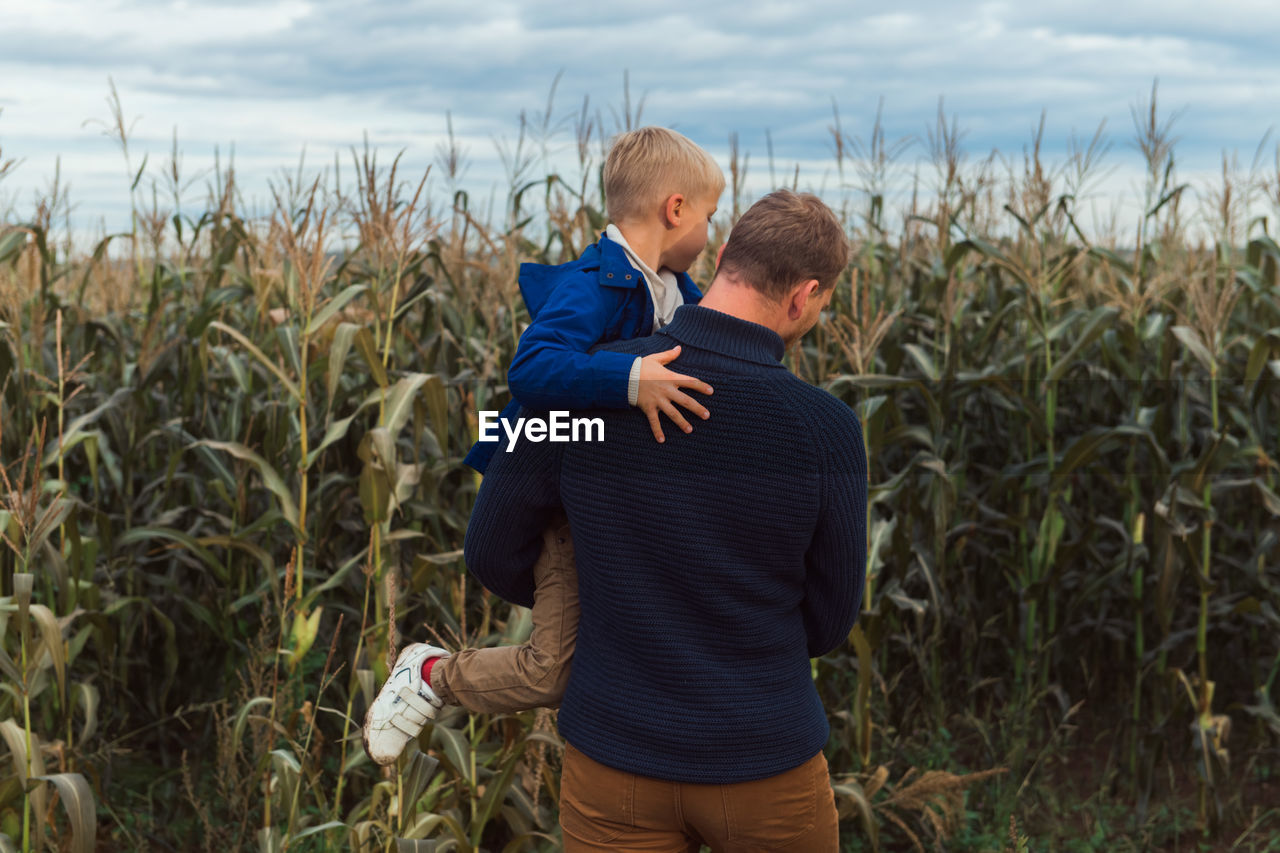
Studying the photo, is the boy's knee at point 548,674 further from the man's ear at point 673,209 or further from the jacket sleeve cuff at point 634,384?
the man's ear at point 673,209

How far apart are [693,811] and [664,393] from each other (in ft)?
2.48

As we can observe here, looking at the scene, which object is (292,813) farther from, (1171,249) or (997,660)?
(1171,249)

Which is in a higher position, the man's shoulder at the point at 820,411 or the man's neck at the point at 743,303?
the man's neck at the point at 743,303

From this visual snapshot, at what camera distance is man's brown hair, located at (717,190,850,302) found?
1796mm

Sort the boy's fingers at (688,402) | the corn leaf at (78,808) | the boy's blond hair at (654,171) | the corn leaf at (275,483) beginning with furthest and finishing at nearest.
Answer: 1. the corn leaf at (275,483)
2. the corn leaf at (78,808)
3. the boy's blond hair at (654,171)
4. the boy's fingers at (688,402)

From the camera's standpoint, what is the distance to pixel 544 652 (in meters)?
2.13

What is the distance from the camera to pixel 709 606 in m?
1.86

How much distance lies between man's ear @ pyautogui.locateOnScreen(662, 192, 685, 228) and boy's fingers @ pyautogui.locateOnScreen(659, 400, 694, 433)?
1.61ft

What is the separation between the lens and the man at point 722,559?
182cm

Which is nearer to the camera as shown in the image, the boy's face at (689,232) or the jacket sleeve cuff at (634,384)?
the jacket sleeve cuff at (634,384)

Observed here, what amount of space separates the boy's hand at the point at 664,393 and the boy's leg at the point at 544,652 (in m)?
0.42

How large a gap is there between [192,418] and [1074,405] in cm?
388

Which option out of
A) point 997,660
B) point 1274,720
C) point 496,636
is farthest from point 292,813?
point 1274,720

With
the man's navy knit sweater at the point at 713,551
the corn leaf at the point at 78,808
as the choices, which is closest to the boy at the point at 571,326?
the man's navy knit sweater at the point at 713,551
